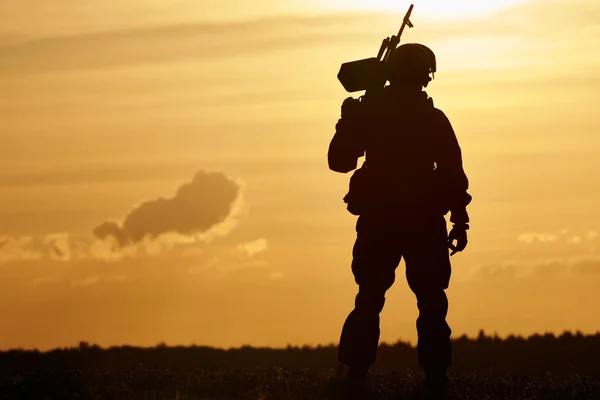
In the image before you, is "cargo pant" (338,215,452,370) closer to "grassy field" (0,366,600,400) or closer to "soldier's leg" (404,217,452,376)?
"soldier's leg" (404,217,452,376)

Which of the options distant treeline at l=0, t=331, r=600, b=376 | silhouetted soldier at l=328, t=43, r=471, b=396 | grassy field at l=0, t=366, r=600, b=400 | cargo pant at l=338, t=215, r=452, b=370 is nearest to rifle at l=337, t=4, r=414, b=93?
silhouetted soldier at l=328, t=43, r=471, b=396

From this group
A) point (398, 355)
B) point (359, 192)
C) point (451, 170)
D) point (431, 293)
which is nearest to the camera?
point (431, 293)

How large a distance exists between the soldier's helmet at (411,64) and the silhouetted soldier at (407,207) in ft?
0.04

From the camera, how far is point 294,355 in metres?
21.8

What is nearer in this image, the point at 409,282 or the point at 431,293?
the point at 431,293

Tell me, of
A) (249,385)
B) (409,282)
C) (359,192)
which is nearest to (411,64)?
(359,192)

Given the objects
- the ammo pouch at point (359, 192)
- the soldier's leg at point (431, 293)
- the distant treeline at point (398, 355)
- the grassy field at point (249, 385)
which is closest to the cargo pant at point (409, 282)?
the soldier's leg at point (431, 293)

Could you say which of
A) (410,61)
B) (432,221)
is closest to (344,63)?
(410,61)

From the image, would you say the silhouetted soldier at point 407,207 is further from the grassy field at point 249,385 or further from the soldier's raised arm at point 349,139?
the grassy field at point 249,385

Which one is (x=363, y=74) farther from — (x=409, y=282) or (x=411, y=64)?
(x=409, y=282)

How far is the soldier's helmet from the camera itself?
1363cm

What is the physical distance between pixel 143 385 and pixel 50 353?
7482 millimetres

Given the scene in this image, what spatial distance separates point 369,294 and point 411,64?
103 inches

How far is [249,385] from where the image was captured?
1360cm
